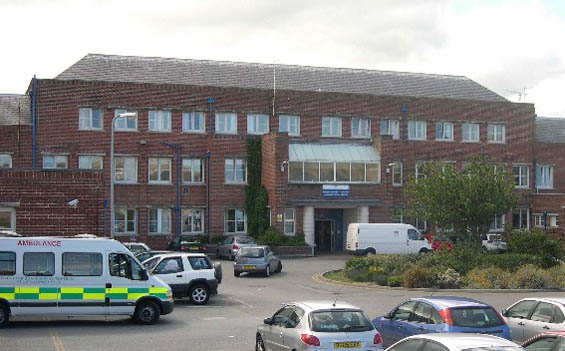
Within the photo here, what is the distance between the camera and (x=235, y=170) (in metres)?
52.7

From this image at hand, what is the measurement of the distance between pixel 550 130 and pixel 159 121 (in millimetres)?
32223

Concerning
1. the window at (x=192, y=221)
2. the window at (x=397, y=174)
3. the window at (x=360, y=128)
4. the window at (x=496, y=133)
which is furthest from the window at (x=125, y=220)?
the window at (x=496, y=133)

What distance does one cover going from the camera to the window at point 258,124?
173 ft

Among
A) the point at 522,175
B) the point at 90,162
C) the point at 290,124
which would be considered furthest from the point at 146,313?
the point at 522,175

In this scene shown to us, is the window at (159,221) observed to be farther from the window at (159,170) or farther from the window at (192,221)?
the window at (159,170)

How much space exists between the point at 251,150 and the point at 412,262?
20561 millimetres

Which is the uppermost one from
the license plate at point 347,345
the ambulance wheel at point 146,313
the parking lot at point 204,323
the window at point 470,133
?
the window at point 470,133

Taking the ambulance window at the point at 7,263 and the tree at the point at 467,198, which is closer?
the ambulance window at the point at 7,263

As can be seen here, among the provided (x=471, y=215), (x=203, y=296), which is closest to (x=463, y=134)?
(x=471, y=215)

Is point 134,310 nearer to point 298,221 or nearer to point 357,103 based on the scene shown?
point 298,221

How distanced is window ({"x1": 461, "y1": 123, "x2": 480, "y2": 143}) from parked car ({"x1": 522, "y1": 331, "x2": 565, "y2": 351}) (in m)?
47.7

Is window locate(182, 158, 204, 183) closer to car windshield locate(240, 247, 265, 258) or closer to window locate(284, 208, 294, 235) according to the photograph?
window locate(284, 208, 294, 235)

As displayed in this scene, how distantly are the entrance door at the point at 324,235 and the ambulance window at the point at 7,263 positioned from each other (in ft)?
114

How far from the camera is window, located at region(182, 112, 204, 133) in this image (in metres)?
51.5
